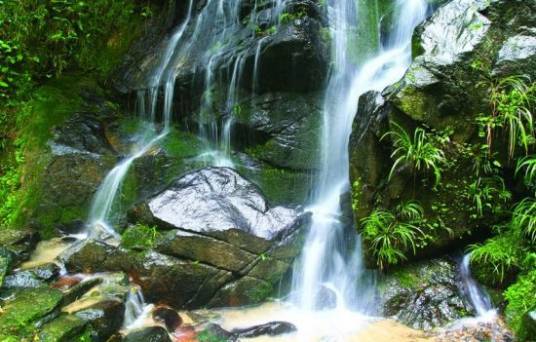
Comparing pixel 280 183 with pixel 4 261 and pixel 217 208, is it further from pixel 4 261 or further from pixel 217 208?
pixel 4 261

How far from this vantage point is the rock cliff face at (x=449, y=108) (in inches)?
212

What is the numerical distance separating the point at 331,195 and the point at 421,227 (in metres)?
2.09

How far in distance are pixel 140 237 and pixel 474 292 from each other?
4283mm

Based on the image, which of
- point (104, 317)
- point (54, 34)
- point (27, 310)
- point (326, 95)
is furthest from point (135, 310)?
point (54, 34)

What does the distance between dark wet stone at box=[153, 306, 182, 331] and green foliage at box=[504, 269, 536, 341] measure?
3735 millimetres

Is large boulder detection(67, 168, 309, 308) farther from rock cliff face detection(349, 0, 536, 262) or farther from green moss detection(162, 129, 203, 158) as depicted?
green moss detection(162, 129, 203, 158)

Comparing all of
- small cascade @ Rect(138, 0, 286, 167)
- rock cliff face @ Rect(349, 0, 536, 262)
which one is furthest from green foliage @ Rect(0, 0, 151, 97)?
rock cliff face @ Rect(349, 0, 536, 262)

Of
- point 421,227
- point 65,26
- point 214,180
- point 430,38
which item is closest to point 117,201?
point 214,180

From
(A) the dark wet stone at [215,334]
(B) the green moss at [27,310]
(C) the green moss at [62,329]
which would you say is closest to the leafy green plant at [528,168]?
(A) the dark wet stone at [215,334]

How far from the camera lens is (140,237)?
5.95 metres

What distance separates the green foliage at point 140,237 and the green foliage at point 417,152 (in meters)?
3.20

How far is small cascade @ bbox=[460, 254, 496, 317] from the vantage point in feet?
17.0

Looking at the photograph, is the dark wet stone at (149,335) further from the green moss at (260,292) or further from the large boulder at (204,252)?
the green moss at (260,292)

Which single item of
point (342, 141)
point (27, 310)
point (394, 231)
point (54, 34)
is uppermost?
point (54, 34)
